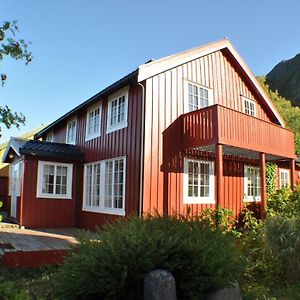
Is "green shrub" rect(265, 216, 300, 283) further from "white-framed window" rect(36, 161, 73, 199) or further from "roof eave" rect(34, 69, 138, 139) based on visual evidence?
"white-framed window" rect(36, 161, 73, 199)

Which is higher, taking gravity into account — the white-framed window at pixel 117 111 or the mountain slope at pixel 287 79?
the mountain slope at pixel 287 79

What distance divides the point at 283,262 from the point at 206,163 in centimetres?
566

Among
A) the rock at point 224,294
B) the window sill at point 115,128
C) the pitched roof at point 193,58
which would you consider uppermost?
the pitched roof at point 193,58

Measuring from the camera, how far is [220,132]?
10383 mm

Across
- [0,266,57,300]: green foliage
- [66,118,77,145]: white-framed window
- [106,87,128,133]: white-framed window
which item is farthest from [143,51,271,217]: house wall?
[66,118,77,145]: white-framed window

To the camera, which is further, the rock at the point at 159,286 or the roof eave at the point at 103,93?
the roof eave at the point at 103,93

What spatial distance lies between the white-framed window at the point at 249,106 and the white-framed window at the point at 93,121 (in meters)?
5.82

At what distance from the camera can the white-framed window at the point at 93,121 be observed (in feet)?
43.3

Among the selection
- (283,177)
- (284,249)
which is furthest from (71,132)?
(284,249)

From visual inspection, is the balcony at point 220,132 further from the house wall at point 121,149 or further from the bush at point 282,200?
the bush at point 282,200

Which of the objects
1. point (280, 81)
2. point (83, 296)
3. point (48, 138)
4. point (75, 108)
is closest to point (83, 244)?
point (83, 296)

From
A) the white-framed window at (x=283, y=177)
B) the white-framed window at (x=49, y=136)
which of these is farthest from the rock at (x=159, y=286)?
the white-framed window at (x=49, y=136)

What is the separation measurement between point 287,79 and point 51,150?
132 ft

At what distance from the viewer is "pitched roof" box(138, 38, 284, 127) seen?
10460mm
